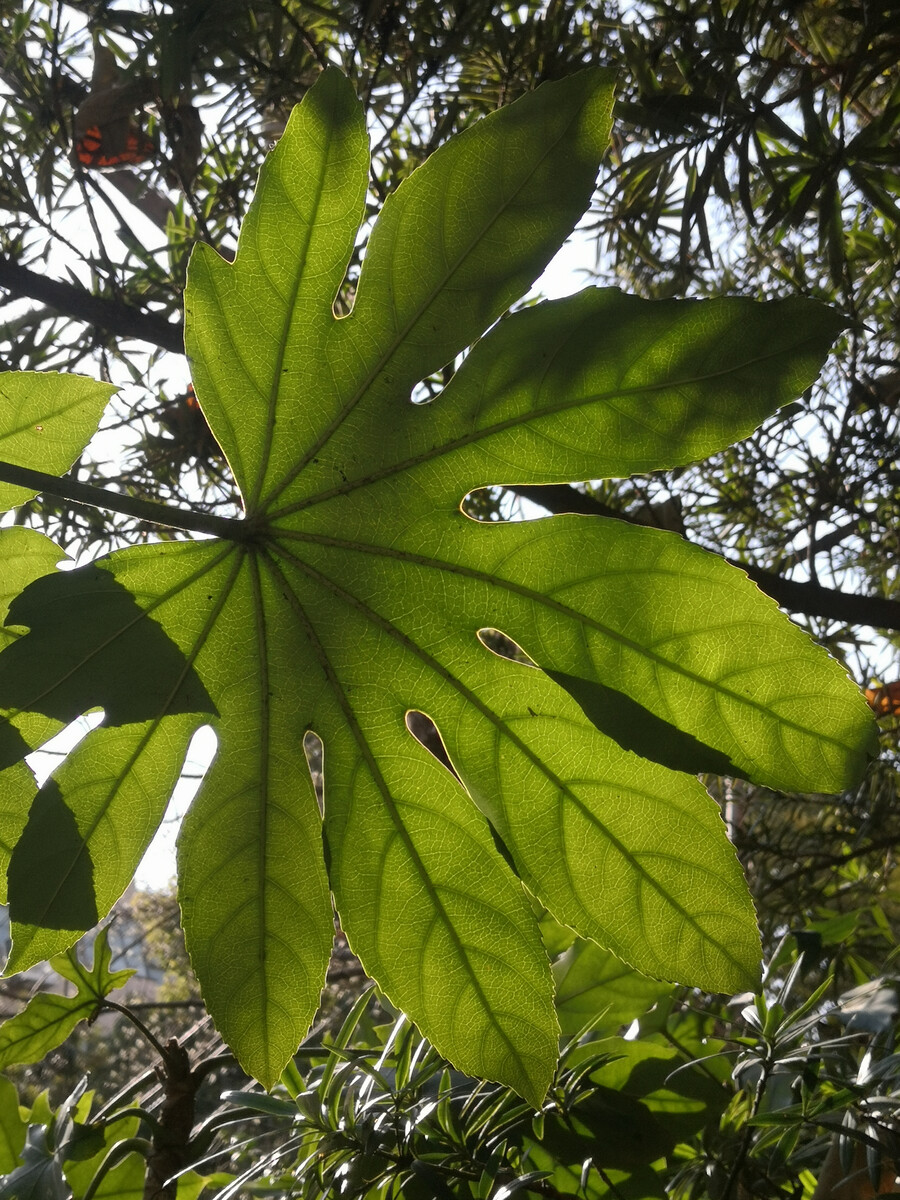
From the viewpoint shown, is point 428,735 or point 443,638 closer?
point 443,638

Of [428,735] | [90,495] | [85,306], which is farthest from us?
[428,735]

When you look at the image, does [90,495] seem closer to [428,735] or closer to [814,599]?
[428,735]

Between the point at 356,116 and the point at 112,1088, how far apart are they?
151 inches

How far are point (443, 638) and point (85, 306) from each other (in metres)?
1.10

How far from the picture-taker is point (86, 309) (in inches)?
57.6

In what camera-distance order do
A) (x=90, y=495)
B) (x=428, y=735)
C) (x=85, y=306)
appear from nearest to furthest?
(x=90, y=495)
(x=85, y=306)
(x=428, y=735)

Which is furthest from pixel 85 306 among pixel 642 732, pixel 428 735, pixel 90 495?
pixel 642 732

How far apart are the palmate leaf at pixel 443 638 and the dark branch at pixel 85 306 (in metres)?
0.90

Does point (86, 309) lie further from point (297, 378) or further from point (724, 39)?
point (724, 39)

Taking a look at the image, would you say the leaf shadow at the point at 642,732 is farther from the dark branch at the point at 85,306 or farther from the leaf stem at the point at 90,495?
the dark branch at the point at 85,306

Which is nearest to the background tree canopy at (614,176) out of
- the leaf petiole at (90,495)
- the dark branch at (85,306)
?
the dark branch at (85,306)

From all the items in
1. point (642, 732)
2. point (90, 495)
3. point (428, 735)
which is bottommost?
point (642, 732)

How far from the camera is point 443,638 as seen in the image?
680 mm

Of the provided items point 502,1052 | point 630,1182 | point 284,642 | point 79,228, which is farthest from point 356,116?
point 79,228
